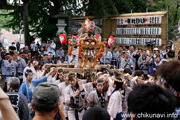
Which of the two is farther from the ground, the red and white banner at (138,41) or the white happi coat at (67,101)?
the red and white banner at (138,41)

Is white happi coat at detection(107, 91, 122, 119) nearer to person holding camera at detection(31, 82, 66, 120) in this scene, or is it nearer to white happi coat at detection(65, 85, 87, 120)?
white happi coat at detection(65, 85, 87, 120)

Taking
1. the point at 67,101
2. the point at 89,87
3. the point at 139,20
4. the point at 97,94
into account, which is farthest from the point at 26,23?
the point at 97,94

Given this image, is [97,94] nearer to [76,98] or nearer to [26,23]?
[76,98]

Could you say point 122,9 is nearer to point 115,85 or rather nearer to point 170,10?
point 170,10

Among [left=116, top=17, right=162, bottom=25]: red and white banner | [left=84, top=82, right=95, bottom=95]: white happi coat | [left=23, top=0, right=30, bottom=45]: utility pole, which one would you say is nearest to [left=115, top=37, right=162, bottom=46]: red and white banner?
[left=116, top=17, right=162, bottom=25]: red and white banner

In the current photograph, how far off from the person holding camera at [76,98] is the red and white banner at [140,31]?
333 inches

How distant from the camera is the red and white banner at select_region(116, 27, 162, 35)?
1312 cm

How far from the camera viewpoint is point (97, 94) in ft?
17.9

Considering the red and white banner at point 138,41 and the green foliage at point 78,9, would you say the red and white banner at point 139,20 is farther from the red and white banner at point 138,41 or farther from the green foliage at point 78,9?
the green foliage at point 78,9

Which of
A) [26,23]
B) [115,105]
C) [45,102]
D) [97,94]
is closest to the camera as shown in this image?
[45,102]

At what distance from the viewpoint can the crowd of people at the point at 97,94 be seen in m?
1.89

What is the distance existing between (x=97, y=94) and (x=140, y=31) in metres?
9.07

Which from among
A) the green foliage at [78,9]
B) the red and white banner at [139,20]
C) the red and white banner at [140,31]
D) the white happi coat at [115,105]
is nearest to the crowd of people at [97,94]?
the white happi coat at [115,105]

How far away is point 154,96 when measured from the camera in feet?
→ 6.19
